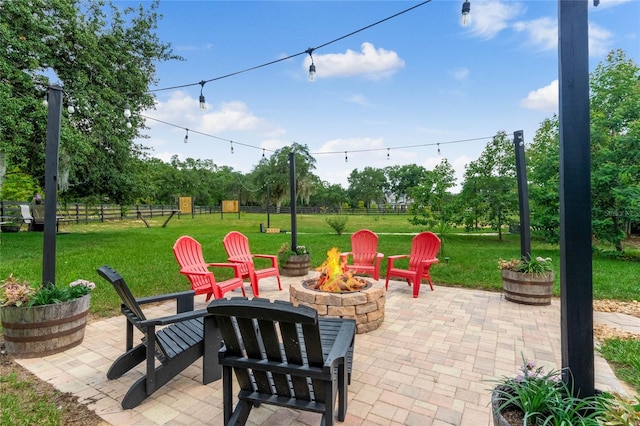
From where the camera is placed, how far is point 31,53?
25.7ft

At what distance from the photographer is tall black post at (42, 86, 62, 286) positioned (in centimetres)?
294

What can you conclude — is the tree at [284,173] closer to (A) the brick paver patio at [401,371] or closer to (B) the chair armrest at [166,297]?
(A) the brick paver patio at [401,371]

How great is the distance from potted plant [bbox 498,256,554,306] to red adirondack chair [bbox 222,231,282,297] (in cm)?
346

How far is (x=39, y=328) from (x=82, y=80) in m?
8.58

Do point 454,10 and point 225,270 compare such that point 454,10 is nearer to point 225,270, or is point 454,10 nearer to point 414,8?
point 414,8

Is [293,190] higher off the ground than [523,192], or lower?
higher

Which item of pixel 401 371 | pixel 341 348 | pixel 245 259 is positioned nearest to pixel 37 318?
pixel 341 348

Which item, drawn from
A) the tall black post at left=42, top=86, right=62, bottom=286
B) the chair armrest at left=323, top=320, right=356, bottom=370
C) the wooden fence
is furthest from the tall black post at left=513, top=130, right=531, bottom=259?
the wooden fence

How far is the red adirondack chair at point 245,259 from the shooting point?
4.73 m

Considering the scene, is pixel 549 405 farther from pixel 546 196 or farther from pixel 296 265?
pixel 546 196

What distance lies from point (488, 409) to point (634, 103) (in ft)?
34.1

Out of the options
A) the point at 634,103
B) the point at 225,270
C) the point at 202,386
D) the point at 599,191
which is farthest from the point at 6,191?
the point at 634,103

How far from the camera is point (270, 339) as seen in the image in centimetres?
154

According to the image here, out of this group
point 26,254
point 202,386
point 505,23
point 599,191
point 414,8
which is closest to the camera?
point 202,386
